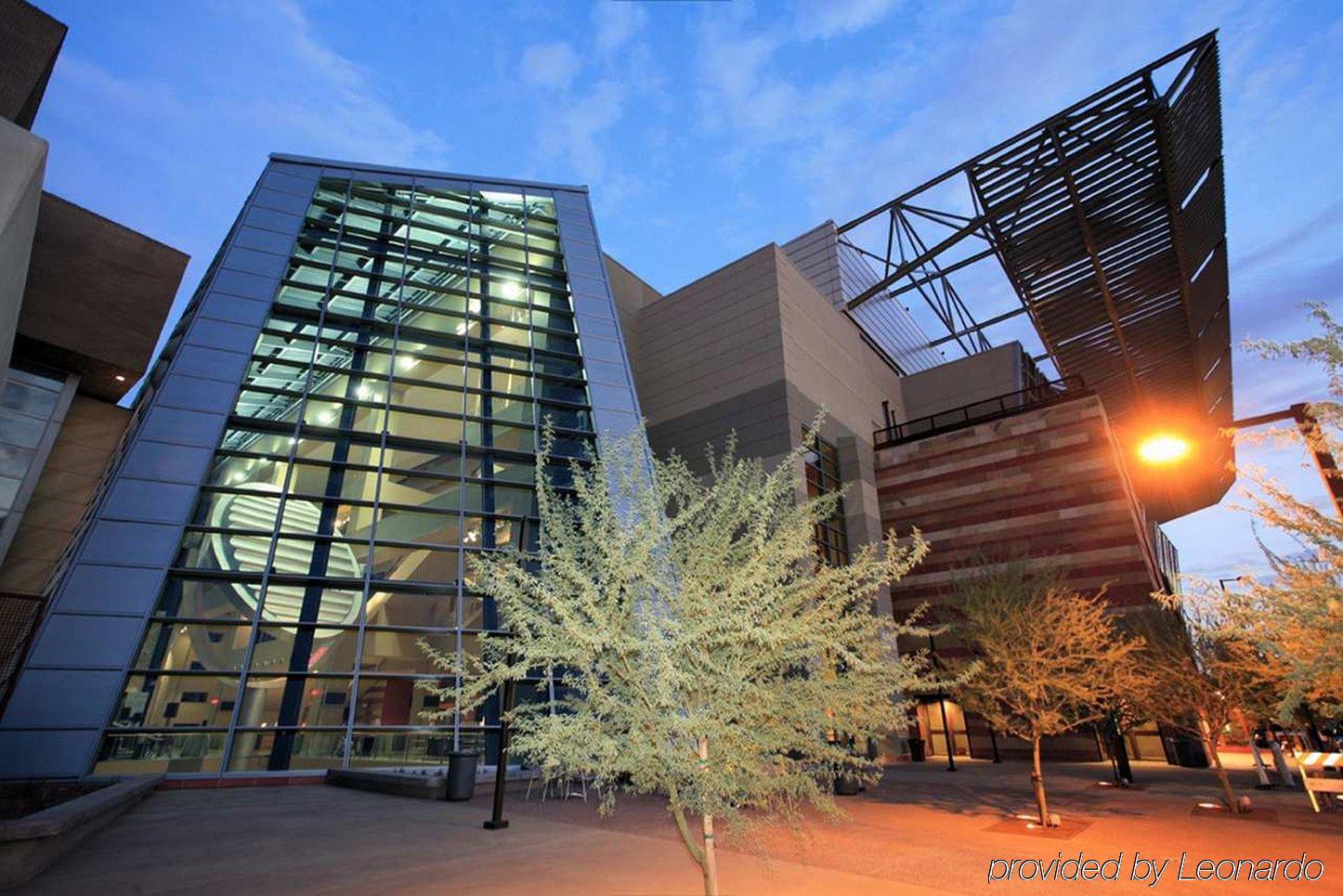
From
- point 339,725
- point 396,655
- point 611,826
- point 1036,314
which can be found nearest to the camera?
point 611,826

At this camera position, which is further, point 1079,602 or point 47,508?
point 47,508

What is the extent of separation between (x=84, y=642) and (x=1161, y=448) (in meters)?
20.3

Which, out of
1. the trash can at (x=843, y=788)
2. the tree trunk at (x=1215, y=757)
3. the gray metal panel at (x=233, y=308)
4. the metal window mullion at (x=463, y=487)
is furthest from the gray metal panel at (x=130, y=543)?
the tree trunk at (x=1215, y=757)

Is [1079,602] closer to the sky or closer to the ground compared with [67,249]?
closer to the ground

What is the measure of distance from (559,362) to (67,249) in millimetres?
22511

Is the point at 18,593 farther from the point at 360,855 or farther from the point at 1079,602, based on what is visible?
the point at 1079,602

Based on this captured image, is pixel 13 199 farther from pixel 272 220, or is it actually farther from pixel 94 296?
pixel 94 296

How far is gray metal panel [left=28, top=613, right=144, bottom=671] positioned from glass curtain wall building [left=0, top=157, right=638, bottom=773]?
0.10 metres

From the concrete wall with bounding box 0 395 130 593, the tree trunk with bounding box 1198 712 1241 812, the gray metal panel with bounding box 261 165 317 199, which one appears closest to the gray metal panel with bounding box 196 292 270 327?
the gray metal panel with bounding box 261 165 317 199

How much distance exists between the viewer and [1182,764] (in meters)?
27.1

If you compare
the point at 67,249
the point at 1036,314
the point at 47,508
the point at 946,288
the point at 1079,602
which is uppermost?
the point at 946,288

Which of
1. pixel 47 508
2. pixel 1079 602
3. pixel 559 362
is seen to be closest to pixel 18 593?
pixel 47 508

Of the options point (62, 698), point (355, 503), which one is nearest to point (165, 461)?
point (355, 503)

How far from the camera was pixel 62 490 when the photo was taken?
26.6m
